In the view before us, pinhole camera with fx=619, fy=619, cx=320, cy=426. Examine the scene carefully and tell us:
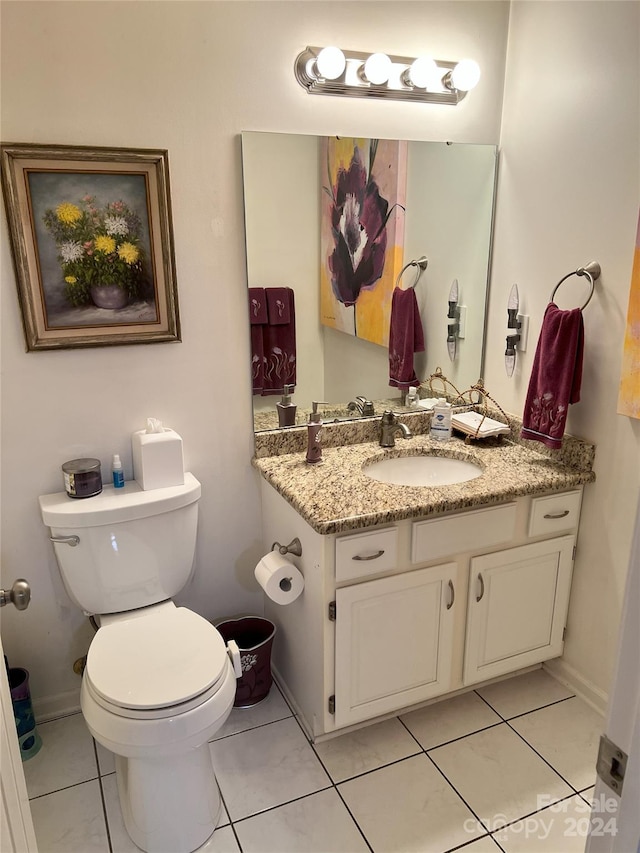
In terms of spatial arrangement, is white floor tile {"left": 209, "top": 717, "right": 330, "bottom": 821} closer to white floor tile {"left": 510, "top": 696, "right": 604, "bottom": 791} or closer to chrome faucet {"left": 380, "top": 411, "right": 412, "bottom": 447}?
white floor tile {"left": 510, "top": 696, "right": 604, "bottom": 791}

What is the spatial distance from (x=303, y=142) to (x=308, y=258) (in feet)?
1.13

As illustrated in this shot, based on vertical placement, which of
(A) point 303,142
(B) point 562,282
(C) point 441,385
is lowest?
(C) point 441,385

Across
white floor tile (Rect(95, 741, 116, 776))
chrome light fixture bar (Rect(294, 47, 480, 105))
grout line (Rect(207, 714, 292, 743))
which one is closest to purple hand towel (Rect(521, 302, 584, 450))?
chrome light fixture bar (Rect(294, 47, 480, 105))

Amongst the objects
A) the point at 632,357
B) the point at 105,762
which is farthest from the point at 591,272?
the point at 105,762

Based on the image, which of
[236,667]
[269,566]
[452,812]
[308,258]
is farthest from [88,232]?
[452,812]

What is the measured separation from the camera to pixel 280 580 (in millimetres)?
1827

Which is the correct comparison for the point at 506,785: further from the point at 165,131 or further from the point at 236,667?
the point at 165,131

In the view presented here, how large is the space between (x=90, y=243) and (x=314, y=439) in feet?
2.86

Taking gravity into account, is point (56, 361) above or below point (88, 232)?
below

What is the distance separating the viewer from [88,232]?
1.74m

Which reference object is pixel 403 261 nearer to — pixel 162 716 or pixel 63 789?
pixel 162 716

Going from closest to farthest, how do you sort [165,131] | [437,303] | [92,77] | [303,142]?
[92,77]
[165,131]
[303,142]
[437,303]

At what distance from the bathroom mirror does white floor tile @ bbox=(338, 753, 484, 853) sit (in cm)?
112

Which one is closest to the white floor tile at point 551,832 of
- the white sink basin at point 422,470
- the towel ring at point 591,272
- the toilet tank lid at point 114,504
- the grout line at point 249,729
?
the grout line at point 249,729
